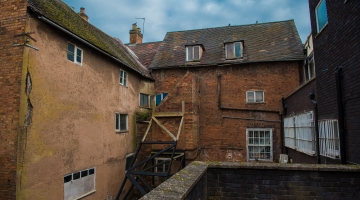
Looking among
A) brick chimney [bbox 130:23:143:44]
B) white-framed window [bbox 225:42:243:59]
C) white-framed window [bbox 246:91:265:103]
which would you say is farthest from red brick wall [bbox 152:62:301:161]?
brick chimney [bbox 130:23:143:44]

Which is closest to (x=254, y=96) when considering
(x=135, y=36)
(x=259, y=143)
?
(x=259, y=143)

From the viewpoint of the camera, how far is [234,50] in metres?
14.4

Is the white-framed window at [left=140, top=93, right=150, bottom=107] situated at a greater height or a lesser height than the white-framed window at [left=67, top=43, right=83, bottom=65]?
lesser

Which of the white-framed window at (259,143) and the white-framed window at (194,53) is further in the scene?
the white-framed window at (194,53)

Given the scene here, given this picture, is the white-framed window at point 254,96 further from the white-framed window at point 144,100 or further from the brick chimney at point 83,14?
the brick chimney at point 83,14

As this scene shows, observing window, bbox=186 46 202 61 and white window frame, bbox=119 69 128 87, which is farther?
window, bbox=186 46 202 61

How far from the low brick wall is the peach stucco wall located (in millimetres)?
5063

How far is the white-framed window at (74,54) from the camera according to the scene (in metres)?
8.77

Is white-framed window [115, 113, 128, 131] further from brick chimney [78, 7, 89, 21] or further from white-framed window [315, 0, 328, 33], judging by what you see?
white-framed window [315, 0, 328, 33]

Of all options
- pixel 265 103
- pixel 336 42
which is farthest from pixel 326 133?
pixel 265 103

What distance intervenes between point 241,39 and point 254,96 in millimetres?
4121

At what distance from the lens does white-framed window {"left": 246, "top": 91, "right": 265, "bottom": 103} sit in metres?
13.5

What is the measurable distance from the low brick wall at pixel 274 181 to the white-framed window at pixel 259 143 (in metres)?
8.67

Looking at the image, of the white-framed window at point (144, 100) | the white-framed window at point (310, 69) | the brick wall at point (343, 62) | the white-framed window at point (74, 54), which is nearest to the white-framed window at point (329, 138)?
the brick wall at point (343, 62)
